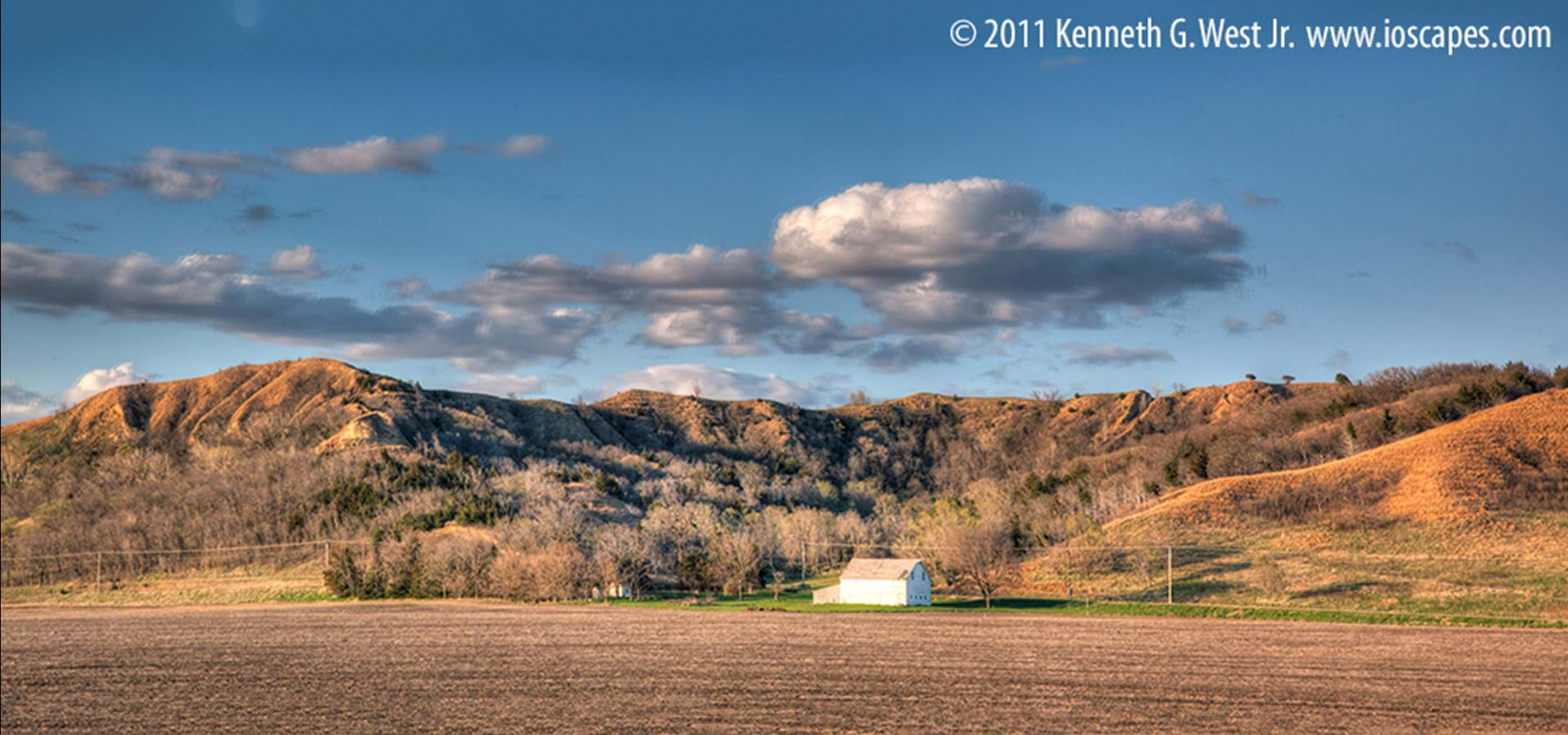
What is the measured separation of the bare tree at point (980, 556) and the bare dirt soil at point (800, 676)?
313 inches

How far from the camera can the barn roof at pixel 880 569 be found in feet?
167

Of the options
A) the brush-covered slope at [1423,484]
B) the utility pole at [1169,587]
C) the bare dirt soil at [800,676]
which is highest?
the brush-covered slope at [1423,484]

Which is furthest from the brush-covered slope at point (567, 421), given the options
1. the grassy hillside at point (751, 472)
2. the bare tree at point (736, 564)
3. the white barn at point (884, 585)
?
the white barn at point (884, 585)

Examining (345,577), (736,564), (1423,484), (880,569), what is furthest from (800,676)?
(345,577)

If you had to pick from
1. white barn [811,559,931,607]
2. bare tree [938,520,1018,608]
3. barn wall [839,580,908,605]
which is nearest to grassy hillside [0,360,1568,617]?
bare tree [938,520,1018,608]

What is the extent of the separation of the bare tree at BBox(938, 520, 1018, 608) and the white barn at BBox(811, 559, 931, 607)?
4.99 feet

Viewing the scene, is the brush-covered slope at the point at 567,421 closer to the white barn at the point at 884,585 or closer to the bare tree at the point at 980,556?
the white barn at the point at 884,585

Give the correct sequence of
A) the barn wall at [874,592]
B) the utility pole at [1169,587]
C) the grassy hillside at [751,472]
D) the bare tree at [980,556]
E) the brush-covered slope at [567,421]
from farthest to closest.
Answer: the brush-covered slope at [567,421] → the grassy hillside at [751,472] → the bare tree at [980,556] → the barn wall at [874,592] → the utility pole at [1169,587]

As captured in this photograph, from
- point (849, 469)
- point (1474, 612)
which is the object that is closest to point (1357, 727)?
point (1474, 612)

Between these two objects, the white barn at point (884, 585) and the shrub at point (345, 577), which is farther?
the shrub at point (345, 577)

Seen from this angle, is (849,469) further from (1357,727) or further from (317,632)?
(1357,727)

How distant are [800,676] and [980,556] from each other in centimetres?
2588

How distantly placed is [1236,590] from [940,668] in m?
23.7

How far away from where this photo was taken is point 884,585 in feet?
167
